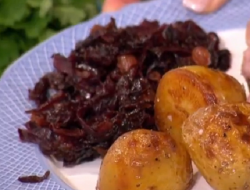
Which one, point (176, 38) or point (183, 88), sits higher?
point (183, 88)

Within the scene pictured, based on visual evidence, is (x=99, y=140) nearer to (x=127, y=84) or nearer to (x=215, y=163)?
(x=127, y=84)

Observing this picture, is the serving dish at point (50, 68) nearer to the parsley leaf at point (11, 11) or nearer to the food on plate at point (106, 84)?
the food on plate at point (106, 84)

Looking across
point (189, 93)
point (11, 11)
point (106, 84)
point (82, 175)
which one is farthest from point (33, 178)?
point (11, 11)

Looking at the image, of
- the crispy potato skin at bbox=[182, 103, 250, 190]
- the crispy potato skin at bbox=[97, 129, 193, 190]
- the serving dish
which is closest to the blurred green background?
the serving dish

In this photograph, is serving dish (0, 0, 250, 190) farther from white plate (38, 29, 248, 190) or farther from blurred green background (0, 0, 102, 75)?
blurred green background (0, 0, 102, 75)

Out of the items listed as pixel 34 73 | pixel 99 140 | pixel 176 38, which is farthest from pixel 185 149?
pixel 34 73

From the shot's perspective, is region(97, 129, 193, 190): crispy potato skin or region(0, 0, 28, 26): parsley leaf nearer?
region(97, 129, 193, 190): crispy potato skin

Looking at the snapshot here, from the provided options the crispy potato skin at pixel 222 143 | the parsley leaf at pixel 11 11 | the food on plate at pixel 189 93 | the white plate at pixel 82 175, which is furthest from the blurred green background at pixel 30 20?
the crispy potato skin at pixel 222 143
